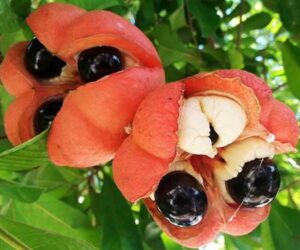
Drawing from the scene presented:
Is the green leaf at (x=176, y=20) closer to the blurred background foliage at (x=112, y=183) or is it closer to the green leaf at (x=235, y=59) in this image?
the blurred background foliage at (x=112, y=183)

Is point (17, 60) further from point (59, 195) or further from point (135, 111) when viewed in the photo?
point (59, 195)

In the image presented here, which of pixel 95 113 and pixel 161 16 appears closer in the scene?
pixel 95 113

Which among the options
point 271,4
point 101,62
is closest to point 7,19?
point 101,62

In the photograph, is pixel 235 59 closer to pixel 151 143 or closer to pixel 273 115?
pixel 273 115

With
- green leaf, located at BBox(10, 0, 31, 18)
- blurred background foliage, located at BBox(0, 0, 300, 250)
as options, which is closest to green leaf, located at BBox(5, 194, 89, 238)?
blurred background foliage, located at BBox(0, 0, 300, 250)

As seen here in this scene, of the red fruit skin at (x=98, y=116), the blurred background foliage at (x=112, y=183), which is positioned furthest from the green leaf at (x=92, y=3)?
the red fruit skin at (x=98, y=116)

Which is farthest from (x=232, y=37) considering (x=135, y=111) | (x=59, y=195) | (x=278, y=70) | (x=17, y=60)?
(x=135, y=111)

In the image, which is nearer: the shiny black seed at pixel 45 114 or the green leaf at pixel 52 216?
the shiny black seed at pixel 45 114
